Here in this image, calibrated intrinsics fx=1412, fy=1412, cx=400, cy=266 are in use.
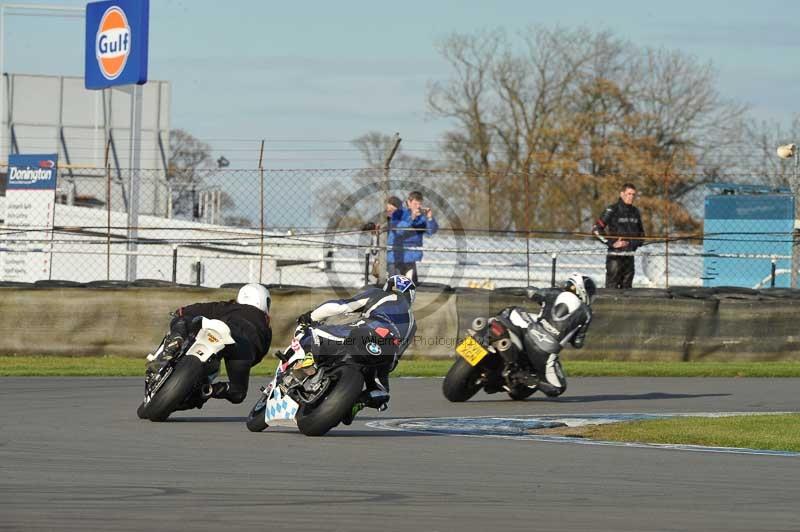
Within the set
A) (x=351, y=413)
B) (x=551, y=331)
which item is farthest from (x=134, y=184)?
(x=351, y=413)

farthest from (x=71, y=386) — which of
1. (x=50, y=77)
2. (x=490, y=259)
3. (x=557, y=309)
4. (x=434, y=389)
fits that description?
(x=50, y=77)

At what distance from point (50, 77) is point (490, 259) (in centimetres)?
2302

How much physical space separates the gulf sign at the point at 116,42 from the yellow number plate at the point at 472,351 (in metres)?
11.1

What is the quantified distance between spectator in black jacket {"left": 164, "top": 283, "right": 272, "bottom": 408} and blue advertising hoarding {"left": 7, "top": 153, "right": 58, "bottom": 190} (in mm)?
10834

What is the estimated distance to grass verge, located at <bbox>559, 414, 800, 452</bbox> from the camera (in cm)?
970

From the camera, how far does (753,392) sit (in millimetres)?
14523

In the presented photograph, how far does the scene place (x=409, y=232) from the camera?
62.0 ft

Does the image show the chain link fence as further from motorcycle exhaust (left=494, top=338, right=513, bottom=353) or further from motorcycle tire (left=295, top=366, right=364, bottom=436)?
motorcycle tire (left=295, top=366, right=364, bottom=436)

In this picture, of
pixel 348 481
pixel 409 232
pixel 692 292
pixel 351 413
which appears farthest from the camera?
pixel 409 232

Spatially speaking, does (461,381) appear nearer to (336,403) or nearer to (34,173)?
(336,403)

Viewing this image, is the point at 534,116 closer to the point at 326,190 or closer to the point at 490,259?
the point at 490,259

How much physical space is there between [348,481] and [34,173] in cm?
1502

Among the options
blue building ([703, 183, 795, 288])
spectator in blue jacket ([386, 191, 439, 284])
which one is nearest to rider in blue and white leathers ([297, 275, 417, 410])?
spectator in blue jacket ([386, 191, 439, 284])

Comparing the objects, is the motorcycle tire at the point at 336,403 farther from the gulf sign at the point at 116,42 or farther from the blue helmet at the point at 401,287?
the gulf sign at the point at 116,42
